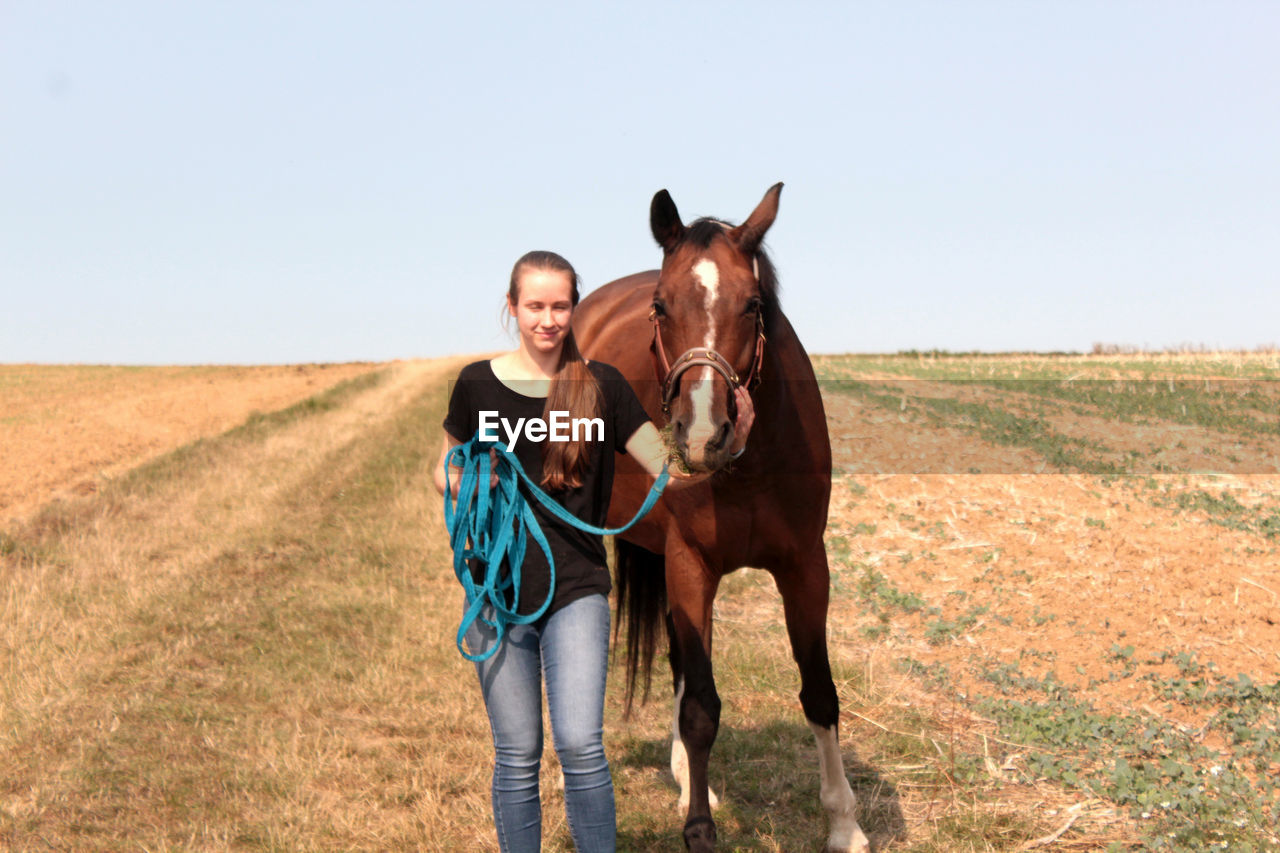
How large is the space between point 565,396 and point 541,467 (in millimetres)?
245

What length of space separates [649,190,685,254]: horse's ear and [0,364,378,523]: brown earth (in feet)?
42.6

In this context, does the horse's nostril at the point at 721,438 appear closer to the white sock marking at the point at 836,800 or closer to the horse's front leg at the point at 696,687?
the horse's front leg at the point at 696,687

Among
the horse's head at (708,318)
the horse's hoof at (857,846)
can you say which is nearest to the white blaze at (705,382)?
the horse's head at (708,318)

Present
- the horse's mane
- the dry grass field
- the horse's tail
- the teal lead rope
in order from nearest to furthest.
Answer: the teal lead rope, the horse's mane, the dry grass field, the horse's tail

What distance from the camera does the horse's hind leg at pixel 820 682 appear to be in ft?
13.3

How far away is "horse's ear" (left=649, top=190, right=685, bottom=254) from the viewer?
3611 mm

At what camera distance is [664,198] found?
11.8 feet

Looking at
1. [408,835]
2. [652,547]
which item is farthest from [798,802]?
[408,835]

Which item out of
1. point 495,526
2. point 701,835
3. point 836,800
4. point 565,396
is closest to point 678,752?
point 836,800

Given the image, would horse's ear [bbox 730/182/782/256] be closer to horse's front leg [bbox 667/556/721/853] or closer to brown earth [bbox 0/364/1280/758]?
horse's front leg [bbox 667/556/721/853]

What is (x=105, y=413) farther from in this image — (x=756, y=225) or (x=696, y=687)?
(x=756, y=225)

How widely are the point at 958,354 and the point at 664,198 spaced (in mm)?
41885

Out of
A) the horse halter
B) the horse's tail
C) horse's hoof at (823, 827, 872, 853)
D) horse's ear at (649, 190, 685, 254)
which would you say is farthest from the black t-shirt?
the horse's tail

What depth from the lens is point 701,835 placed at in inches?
145
